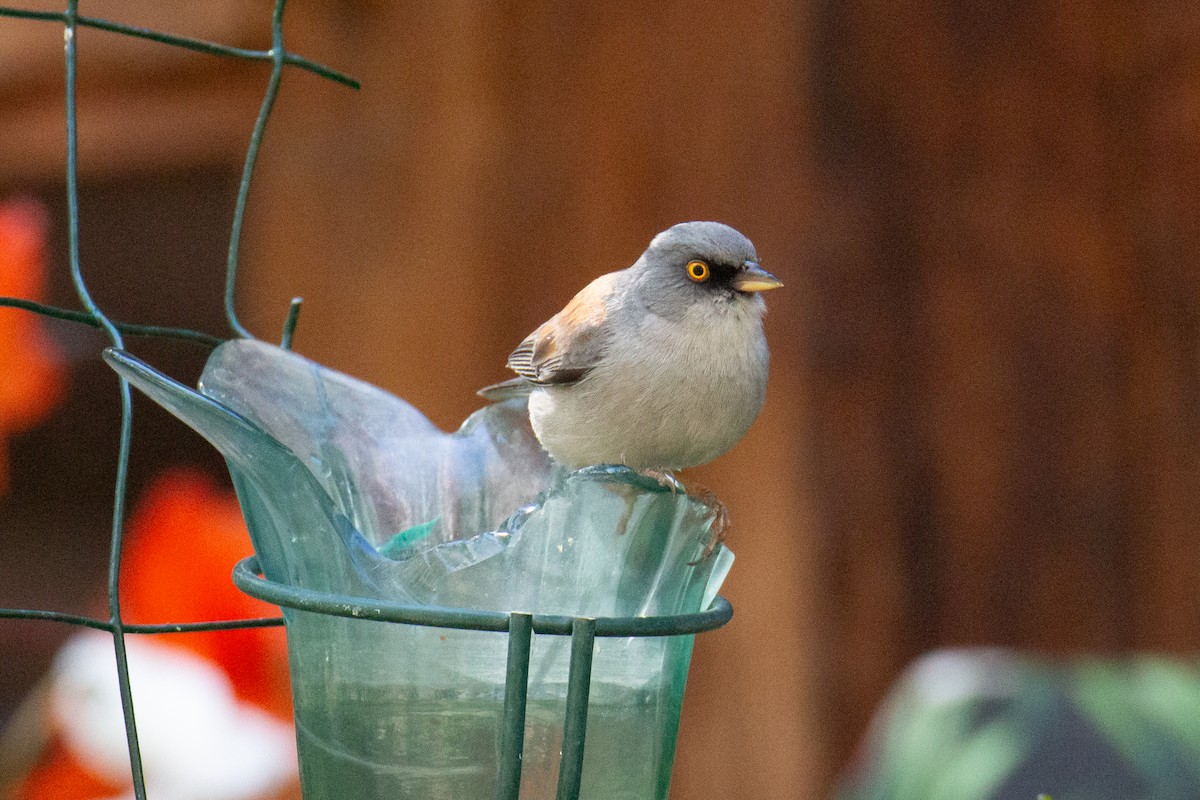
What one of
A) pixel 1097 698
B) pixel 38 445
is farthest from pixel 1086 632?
pixel 38 445

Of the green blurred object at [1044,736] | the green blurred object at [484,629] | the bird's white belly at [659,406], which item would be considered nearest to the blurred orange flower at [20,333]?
the bird's white belly at [659,406]

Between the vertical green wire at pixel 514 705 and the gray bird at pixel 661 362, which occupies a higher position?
the gray bird at pixel 661 362

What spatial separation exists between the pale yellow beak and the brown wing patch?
0.23m

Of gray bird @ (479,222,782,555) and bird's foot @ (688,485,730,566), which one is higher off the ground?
gray bird @ (479,222,782,555)

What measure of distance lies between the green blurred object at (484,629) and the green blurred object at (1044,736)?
5.99ft

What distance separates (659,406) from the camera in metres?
2.17

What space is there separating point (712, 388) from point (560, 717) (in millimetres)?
777

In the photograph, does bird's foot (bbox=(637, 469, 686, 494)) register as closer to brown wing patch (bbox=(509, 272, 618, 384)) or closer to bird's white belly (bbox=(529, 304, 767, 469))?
bird's white belly (bbox=(529, 304, 767, 469))

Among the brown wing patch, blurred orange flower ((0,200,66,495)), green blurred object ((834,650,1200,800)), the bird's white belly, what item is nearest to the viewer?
the bird's white belly

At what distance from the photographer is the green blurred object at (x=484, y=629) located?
1.44m

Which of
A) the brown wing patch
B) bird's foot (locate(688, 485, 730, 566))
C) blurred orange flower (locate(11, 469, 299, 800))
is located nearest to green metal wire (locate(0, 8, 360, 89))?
the brown wing patch

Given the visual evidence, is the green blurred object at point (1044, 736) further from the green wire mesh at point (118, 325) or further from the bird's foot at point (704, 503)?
the green wire mesh at point (118, 325)

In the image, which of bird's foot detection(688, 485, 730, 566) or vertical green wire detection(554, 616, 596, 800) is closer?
vertical green wire detection(554, 616, 596, 800)

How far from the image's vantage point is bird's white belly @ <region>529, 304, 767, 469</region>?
2164 mm
